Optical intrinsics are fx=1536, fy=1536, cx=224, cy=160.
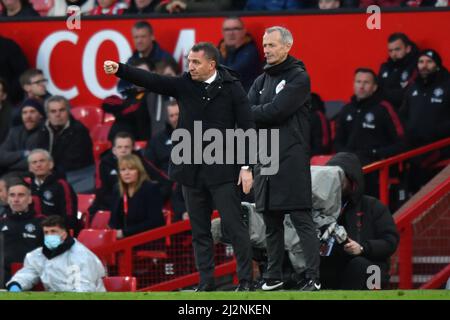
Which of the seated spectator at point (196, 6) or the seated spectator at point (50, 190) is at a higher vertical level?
the seated spectator at point (196, 6)

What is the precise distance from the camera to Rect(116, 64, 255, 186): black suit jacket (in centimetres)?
1088

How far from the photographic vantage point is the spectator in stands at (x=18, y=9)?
17531 mm

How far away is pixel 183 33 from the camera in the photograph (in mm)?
16922

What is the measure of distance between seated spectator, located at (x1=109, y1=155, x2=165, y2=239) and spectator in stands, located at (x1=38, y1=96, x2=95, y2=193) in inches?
64.5

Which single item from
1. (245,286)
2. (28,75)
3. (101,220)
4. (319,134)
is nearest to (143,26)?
(28,75)

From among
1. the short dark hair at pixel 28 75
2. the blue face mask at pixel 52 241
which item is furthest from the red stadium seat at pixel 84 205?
the blue face mask at pixel 52 241

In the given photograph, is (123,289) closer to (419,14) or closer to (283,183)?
(283,183)

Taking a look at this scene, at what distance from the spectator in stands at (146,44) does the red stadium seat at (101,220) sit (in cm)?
214

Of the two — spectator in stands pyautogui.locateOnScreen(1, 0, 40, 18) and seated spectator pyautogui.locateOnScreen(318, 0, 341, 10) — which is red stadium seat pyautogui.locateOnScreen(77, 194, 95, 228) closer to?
spectator in stands pyautogui.locateOnScreen(1, 0, 40, 18)

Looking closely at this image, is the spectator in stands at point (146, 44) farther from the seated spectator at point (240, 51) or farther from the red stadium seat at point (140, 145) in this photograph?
the red stadium seat at point (140, 145)

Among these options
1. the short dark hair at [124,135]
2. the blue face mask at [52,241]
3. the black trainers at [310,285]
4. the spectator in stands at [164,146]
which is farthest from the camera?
the spectator in stands at [164,146]

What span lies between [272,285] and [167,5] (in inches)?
261

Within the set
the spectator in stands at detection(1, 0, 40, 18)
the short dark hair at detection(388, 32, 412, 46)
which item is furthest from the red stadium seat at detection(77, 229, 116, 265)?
the spectator in stands at detection(1, 0, 40, 18)
